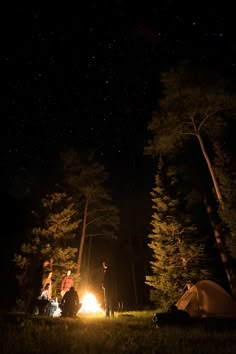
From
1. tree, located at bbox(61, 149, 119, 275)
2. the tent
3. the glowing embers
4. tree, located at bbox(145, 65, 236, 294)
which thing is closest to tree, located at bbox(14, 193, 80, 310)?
the glowing embers

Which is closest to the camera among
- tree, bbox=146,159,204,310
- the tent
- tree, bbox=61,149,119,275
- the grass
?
the grass

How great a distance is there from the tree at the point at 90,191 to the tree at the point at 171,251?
18.7 feet

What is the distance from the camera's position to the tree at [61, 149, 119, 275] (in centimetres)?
2385

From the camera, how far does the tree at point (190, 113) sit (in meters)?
16.9

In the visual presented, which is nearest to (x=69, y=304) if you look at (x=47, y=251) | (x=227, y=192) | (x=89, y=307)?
(x=89, y=307)

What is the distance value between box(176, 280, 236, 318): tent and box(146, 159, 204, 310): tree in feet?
15.3

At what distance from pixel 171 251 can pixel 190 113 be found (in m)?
8.38

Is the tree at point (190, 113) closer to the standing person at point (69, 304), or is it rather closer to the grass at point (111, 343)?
the standing person at point (69, 304)

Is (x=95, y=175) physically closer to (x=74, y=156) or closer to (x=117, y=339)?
(x=74, y=156)

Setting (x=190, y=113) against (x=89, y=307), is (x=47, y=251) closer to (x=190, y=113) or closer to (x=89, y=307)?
(x=89, y=307)

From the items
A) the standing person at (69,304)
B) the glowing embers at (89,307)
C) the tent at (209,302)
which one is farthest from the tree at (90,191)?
the tent at (209,302)

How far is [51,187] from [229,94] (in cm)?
1206

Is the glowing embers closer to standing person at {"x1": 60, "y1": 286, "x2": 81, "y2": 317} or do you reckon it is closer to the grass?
standing person at {"x1": 60, "y1": 286, "x2": 81, "y2": 317}

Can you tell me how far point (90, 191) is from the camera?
24.4 m
